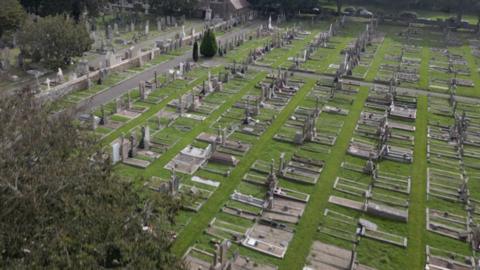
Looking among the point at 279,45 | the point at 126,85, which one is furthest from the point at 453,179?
the point at 279,45

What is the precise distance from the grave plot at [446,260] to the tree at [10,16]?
41790 mm

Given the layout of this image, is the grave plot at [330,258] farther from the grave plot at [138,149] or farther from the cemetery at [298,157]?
the grave plot at [138,149]

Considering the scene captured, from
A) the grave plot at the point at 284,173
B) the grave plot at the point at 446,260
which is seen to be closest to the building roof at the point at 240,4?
the grave plot at the point at 284,173

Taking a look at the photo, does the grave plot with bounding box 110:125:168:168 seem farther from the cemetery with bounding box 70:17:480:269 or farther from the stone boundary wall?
the stone boundary wall

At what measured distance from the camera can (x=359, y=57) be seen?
163 ft

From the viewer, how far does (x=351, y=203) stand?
21484 mm

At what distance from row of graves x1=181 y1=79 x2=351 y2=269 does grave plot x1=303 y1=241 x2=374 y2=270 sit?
1103 millimetres

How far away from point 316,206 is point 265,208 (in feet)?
8.01

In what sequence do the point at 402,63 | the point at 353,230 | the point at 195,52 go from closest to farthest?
the point at 353,230, the point at 195,52, the point at 402,63

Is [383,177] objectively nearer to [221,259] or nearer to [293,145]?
[293,145]

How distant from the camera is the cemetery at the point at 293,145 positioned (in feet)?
61.2

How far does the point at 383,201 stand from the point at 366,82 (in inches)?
816

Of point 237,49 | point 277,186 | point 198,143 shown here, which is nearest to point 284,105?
point 198,143

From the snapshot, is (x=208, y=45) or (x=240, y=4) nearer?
(x=208, y=45)
